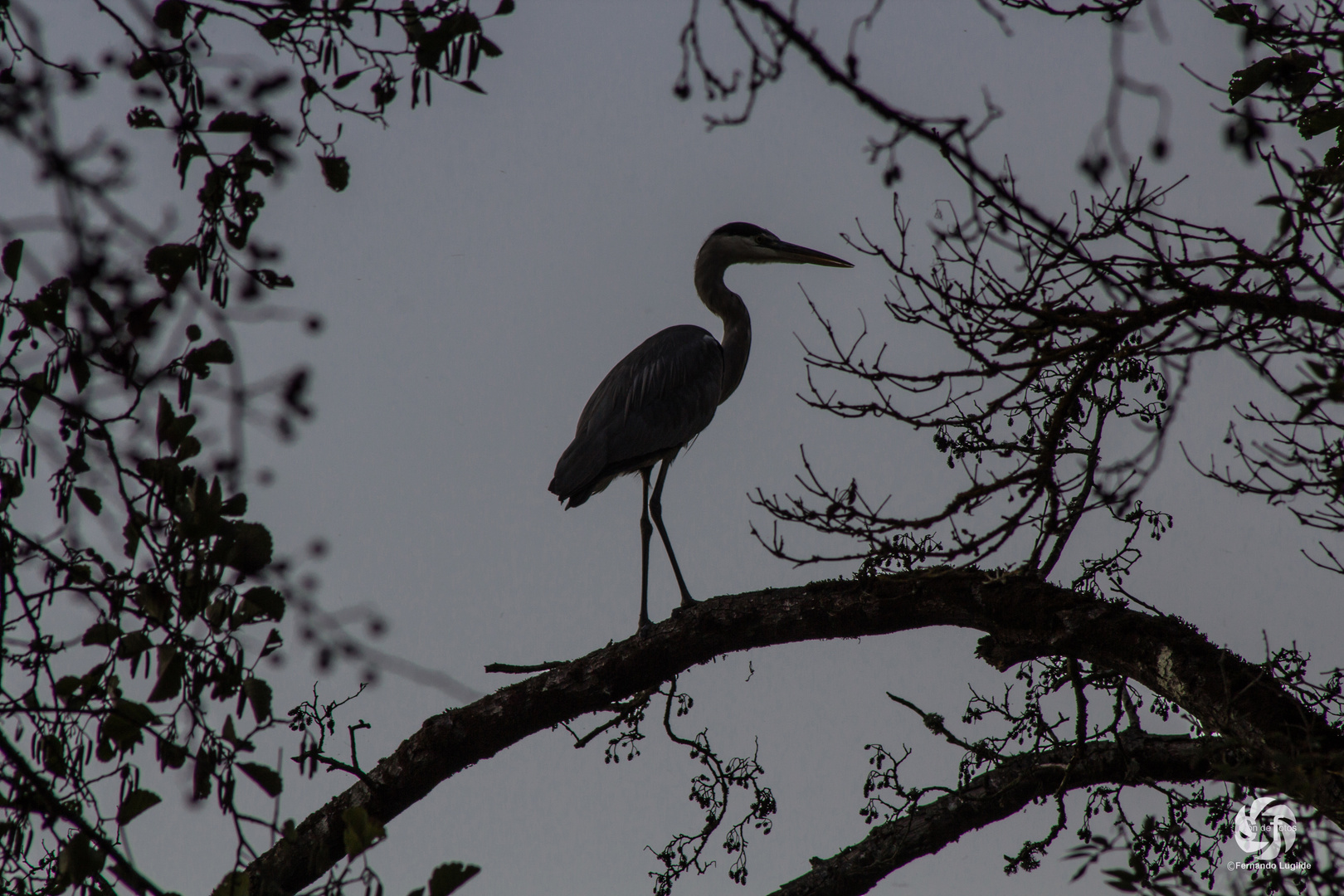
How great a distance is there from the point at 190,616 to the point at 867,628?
3.38 m

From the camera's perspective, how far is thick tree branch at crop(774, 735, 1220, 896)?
468cm

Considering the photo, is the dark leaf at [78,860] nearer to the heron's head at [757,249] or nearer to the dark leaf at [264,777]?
the dark leaf at [264,777]

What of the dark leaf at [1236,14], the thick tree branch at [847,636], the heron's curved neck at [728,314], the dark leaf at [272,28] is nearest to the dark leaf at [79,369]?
the dark leaf at [272,28]

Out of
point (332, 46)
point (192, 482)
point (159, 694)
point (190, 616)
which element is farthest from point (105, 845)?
point (332, 46)

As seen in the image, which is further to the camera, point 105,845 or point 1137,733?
point 1137,733

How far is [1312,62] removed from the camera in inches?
135

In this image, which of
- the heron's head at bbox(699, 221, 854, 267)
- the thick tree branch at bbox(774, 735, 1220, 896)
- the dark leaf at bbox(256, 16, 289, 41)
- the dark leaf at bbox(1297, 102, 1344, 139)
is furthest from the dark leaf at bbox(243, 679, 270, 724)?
the heron's head at bbox(699, 221, 854, 267)

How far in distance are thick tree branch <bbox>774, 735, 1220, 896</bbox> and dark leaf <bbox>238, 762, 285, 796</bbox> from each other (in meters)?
3.25

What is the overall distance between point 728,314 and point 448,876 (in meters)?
8.24

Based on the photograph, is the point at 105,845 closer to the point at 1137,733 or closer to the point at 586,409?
the point at 1137,733

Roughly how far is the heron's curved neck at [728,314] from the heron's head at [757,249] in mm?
150

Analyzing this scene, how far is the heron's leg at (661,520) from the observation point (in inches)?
317

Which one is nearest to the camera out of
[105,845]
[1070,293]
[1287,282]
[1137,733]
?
[105,845]

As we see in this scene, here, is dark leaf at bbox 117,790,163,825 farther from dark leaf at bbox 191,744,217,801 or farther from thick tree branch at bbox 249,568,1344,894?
thick tree branch at bbox 249,568,1344,894
